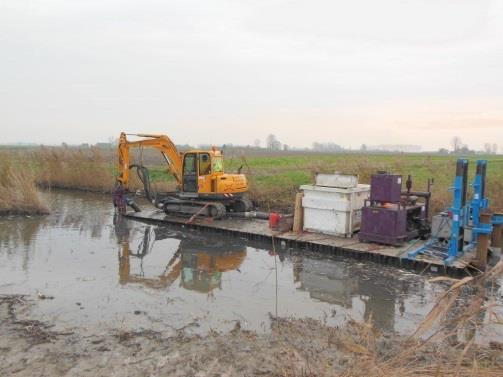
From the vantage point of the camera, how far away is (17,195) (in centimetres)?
1586

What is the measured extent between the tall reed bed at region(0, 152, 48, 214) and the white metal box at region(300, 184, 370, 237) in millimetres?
10060

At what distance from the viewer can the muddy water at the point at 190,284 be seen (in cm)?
678

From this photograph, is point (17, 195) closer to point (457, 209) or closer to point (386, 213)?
point (386, 213)

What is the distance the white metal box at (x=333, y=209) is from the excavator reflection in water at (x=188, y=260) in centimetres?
203

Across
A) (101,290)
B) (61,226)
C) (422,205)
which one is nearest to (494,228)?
(422,205)

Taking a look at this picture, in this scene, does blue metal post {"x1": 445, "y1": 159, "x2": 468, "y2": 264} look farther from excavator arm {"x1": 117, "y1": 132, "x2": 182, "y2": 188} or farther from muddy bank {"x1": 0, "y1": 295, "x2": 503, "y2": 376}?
excavator arm {"x1": 117, "y1": 132, "x2": 182, "y2": 188}

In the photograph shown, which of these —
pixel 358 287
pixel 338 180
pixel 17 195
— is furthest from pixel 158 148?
pixel 358 287

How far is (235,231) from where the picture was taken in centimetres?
1284

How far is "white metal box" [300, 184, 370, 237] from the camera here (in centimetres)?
1114

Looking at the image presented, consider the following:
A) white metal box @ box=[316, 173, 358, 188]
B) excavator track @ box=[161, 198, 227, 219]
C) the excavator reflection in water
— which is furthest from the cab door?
white metal box @ box=[316, 173, 358, 188]

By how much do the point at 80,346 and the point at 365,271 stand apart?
5.94 metres

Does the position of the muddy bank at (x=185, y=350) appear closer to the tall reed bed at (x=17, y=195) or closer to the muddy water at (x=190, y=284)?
the muddy water at (x=190, y=284)

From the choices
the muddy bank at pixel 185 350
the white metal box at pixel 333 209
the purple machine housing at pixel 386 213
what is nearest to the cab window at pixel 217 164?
the white metal box at pixel 333 209

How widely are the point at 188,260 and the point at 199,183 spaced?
4689 millimetres
